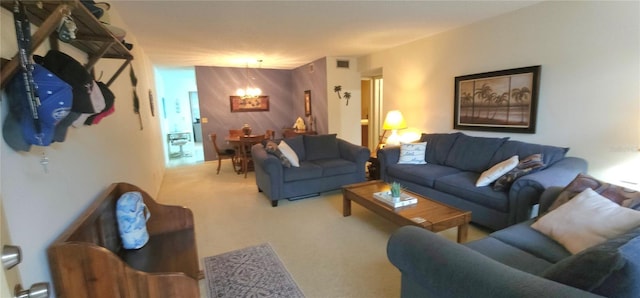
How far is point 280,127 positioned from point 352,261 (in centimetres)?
580

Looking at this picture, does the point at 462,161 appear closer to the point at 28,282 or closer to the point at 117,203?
the point at 117,203

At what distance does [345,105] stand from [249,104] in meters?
2.58

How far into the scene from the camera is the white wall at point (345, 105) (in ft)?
20.3

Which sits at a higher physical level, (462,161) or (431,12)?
(431,12)

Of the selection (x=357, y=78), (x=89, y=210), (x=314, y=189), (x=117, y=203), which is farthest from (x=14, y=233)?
(x=357, y=78)

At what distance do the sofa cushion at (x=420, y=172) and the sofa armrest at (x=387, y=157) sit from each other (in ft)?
0.27

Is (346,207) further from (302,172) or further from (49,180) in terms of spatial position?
(49,180)

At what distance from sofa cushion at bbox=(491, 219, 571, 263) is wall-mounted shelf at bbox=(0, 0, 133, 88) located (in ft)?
7.81

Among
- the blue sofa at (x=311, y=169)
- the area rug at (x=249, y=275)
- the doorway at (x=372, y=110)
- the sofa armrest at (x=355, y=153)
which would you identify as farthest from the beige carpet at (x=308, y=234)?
the doorway at (x=372, y=110)

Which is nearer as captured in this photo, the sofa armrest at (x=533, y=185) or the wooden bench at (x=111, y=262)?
the wooden bench at (x=111, y=262)

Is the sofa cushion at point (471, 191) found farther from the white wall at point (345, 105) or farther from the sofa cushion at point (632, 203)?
the white wall at point (345, 105)

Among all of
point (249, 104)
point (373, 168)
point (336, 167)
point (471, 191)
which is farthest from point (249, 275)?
point (249, 104)

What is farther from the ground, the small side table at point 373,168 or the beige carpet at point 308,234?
the small side table at point 373,168

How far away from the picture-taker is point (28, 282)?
0.99m
